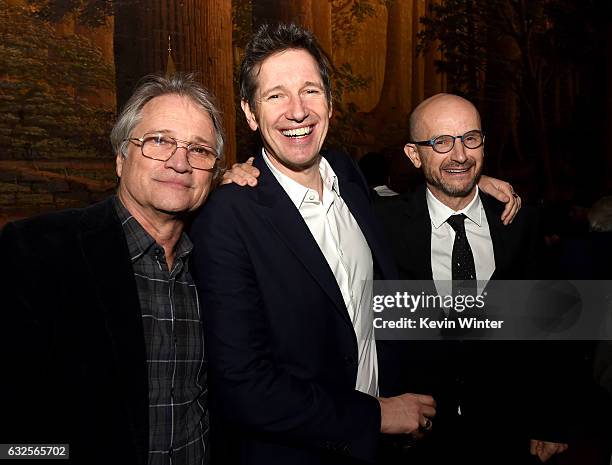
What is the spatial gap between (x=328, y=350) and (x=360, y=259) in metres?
0.37

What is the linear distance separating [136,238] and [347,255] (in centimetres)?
68

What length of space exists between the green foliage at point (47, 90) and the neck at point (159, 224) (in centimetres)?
224

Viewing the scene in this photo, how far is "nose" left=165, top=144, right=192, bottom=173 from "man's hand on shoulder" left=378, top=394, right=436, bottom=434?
912 mm

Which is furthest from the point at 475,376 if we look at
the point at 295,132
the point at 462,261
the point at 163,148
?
the point at 163,148

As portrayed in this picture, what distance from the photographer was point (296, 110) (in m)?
1.72

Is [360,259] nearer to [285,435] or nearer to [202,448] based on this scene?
[285,435]

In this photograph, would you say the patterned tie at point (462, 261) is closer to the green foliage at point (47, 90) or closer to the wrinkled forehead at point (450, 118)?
the wrinkled forehead at point (450, 118)

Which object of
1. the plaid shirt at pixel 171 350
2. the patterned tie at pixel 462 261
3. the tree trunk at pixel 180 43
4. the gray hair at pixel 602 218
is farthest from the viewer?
the tree trunk at pixel 180 43

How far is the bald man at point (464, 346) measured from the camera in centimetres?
207

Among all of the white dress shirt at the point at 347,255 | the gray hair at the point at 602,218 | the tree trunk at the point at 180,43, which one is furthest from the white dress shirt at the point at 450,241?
the tree trunk at the point at 180,43

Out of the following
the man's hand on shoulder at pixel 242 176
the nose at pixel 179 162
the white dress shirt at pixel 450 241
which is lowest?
the white dress shirt at pixel 450 241

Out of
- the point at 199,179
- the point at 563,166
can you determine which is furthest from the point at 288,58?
the point at 563,166

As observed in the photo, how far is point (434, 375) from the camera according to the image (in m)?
2.07

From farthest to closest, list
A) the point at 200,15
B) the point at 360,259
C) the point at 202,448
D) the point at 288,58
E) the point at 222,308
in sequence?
the point at 200,15
the point at 360,259
the point at 288,58
the point at 202,448
the point at 222,308
